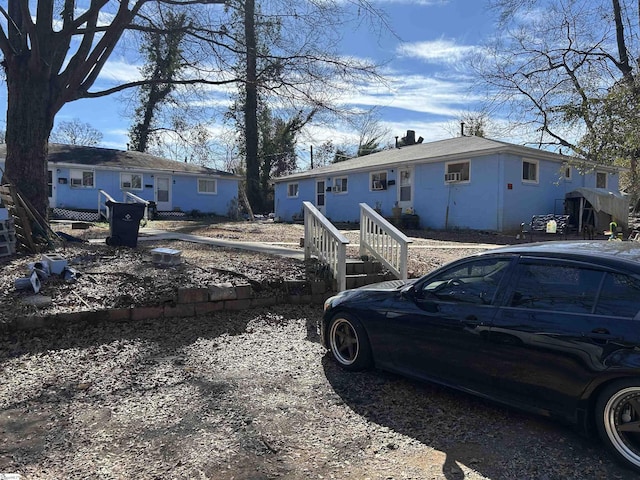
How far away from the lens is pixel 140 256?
24.2 ft

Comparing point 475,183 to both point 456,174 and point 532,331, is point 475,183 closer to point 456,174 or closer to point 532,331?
point 456,174

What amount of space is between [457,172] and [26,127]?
1496 centimetres

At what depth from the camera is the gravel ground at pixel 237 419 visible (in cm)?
279

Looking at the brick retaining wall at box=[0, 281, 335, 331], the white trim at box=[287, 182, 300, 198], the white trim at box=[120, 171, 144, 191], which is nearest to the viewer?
the brick retaining wall at box=[0, 281, 335, 331]

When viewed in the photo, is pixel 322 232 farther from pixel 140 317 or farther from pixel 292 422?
pixel 292 422

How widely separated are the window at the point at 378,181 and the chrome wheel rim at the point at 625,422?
1929 cm

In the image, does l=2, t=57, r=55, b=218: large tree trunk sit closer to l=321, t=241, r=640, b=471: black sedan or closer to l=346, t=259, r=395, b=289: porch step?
l=346, t=259, r=395, b=289: porch step

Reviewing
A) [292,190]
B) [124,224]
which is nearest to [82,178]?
[292,190]

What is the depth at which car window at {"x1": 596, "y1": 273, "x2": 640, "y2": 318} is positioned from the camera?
2.79 m

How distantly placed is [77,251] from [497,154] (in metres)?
14.6

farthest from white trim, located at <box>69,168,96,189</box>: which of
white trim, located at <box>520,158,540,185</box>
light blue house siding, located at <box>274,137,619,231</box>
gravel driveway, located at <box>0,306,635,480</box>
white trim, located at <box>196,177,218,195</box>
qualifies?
gravel driveway, located at <box>0,306,635,480</box>

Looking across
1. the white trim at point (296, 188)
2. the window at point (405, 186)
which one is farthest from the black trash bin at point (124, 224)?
the white trim at point (296, 188)

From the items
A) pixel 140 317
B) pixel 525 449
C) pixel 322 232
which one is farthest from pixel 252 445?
pixel 322 232

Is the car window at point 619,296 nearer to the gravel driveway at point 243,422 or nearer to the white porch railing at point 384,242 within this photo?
the gravel driveway at point 243,422
